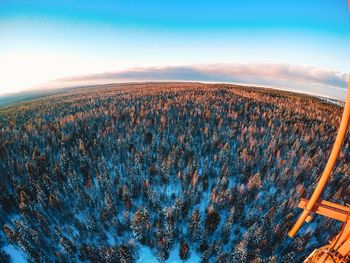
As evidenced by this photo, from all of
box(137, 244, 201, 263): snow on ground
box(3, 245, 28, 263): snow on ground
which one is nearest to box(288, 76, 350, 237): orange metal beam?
box(137, 244, 201, 263): snow on ground

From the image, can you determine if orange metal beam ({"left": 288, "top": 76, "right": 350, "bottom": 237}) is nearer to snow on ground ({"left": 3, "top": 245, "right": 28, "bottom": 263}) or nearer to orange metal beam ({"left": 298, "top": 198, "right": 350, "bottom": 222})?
orange metal beam ({"left": 298, "top": 198, "right": 350, "bottom": 222})

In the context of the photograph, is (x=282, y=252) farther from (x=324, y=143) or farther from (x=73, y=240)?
(x=324, y=143)

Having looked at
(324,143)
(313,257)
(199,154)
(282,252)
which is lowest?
(282,252)

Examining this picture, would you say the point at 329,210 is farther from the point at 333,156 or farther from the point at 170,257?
the point at 170,257

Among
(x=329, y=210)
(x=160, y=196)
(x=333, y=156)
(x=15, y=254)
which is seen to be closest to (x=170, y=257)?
(x=160, y=196)

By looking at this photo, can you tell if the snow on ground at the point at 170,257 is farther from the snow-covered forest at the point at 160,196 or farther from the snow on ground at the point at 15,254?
the snow on ground at the point at 15,254

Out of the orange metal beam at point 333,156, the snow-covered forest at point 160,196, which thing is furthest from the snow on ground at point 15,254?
the orange metal beam at point 333,156

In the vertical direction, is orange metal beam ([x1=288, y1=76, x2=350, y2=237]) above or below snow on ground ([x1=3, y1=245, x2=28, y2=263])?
above

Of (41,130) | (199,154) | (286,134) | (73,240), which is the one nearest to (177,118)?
(199,154)

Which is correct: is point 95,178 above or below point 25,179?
below
